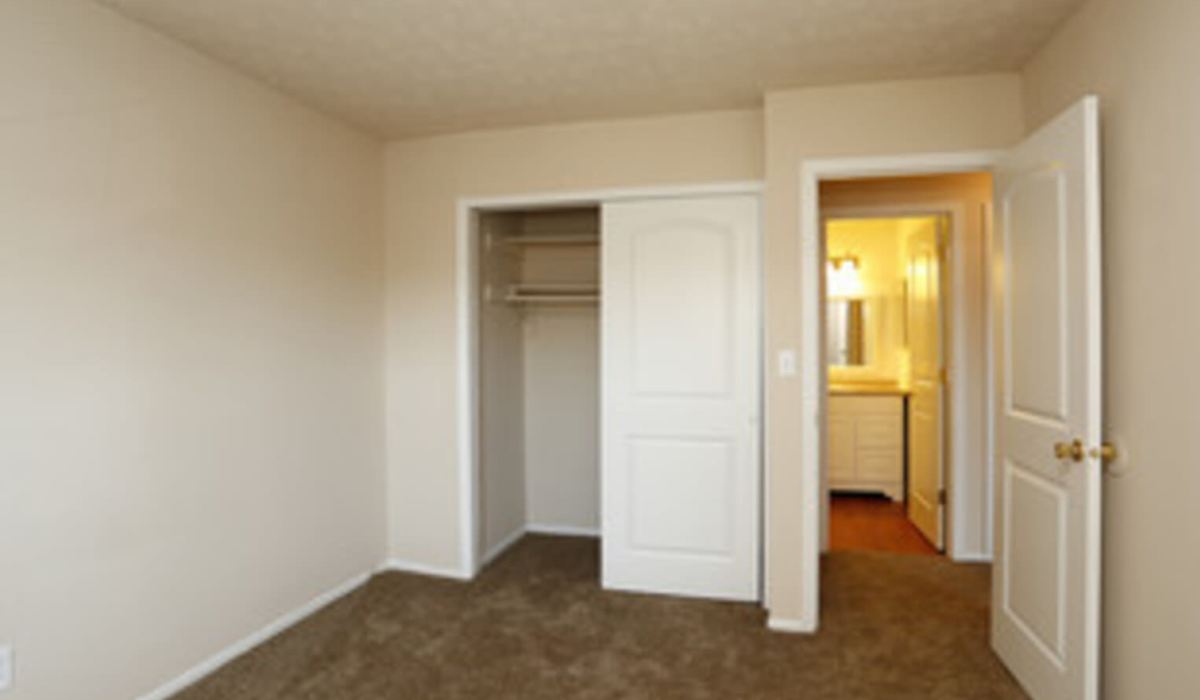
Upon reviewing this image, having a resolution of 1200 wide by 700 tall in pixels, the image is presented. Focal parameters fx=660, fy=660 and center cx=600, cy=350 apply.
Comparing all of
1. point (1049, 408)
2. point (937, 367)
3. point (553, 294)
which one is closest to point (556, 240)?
point (553, 294)

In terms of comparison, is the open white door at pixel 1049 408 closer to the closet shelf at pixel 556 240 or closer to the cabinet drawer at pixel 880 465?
the closet shelf at pixel 556 240

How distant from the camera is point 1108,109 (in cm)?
205

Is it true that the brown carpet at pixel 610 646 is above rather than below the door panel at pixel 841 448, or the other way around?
below

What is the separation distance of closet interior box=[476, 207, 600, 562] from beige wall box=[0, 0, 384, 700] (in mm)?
1087

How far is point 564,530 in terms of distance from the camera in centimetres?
437

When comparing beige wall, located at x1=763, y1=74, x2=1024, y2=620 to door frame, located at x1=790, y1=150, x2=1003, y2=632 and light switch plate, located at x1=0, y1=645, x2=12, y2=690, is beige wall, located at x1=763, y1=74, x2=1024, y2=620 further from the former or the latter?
light switch plate, located at x1=0, y1=645, x2=12, y2=690

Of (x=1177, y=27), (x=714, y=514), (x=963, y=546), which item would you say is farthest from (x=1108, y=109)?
(x=963, y=546)

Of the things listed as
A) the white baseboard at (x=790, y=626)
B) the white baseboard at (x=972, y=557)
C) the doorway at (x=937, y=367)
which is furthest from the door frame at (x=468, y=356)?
the white baseboard at (x=972, y=557)

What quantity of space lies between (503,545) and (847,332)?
352cm

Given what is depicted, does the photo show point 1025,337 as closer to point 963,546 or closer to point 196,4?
point 963,546

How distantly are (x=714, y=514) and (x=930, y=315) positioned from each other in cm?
197

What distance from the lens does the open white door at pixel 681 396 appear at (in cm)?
323

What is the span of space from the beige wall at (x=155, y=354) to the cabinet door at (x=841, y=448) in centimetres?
370

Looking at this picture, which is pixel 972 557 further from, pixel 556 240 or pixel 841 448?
pixel 556 240
